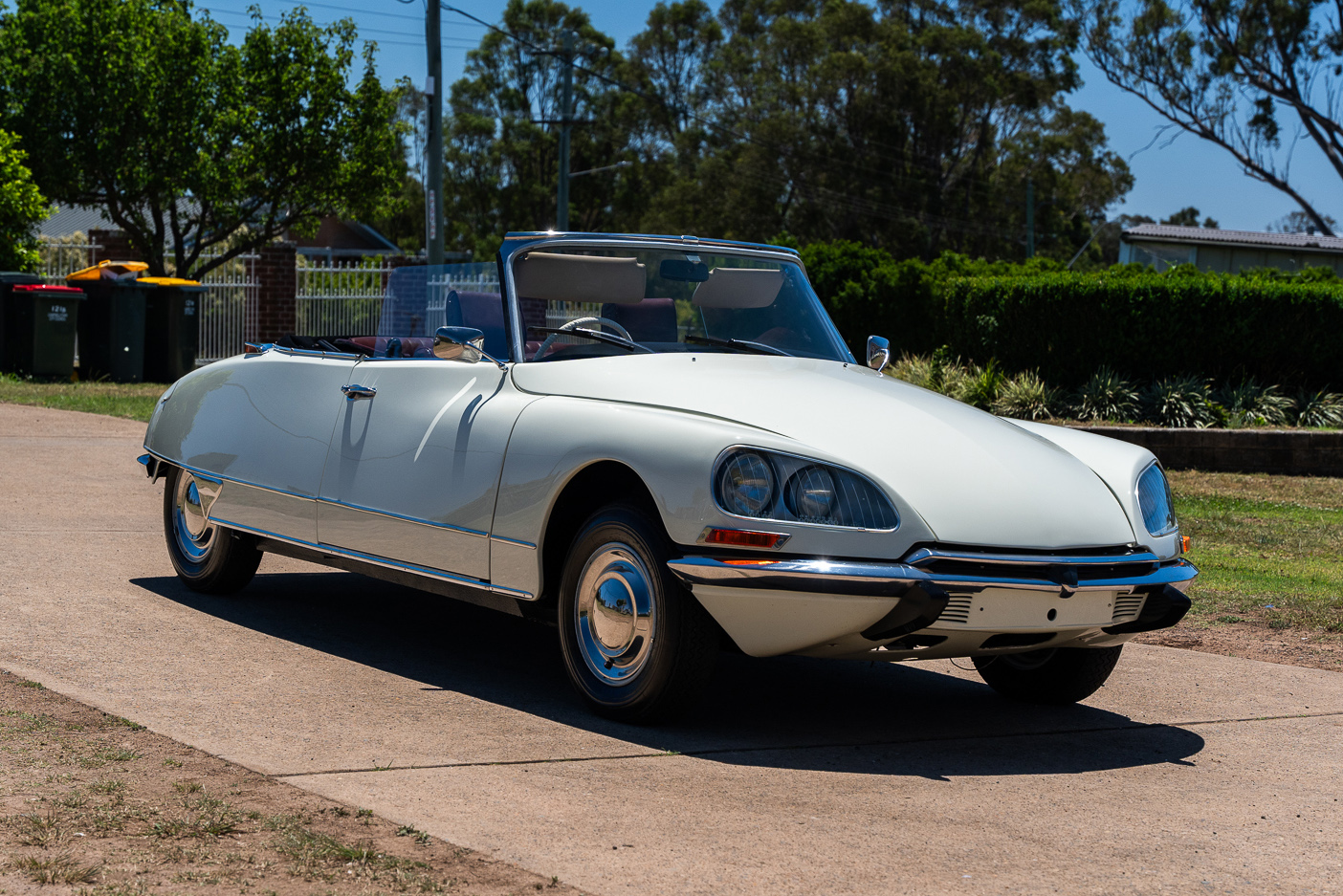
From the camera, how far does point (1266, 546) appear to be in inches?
381

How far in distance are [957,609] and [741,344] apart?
1.88 meters

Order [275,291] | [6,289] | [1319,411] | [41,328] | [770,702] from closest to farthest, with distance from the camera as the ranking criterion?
[770,702] < [1319,411] < [41,328] < [6,289] < [275,291]

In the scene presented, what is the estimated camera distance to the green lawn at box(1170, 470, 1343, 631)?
7453 mm

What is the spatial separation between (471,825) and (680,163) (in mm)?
61182

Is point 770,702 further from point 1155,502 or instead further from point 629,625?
point 1155,502

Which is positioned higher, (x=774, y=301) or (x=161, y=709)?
(x=774, y=301)

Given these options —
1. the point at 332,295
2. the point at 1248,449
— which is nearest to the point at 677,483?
the point at 1248,449

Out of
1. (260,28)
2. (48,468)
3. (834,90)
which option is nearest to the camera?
(48,468)

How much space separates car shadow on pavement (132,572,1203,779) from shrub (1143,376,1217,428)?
9642mm

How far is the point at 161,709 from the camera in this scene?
4.68 metres

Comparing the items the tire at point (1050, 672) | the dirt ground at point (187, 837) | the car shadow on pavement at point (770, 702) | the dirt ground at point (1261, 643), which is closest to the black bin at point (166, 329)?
the car shadow on pavement at point (770, 702)

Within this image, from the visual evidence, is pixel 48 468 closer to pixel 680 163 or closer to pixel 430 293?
pixel 430 293

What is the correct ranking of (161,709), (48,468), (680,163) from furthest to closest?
(680,163)
(48,468)
(161,709)

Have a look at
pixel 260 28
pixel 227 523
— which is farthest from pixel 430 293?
pixel 260 28
